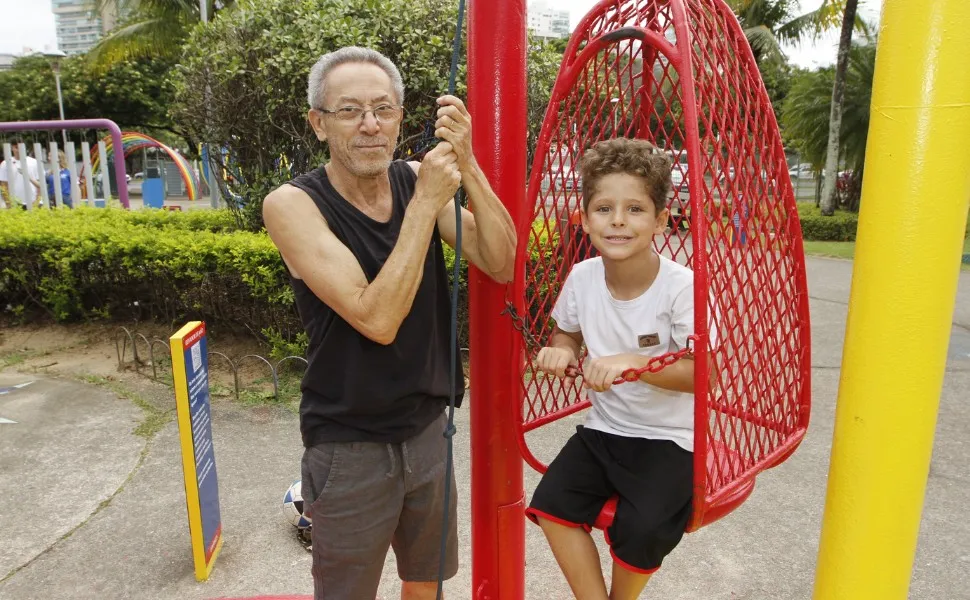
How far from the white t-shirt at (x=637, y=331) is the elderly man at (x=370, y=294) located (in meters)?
0.24

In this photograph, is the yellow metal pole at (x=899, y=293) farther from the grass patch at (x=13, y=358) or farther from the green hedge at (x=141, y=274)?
the grass patch at (x=13, y=358)

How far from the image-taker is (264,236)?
5.62 meters

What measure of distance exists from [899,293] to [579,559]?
1094mm

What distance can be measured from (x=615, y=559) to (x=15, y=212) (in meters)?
7.95

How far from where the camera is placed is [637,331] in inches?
73.7

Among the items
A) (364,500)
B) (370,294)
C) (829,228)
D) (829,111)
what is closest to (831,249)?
(829,228)

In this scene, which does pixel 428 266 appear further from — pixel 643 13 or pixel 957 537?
pixel 957 537

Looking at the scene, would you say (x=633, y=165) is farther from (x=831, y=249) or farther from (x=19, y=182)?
(x=831, y=249)

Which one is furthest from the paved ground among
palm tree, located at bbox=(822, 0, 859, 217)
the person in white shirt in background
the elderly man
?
palm tree, located at bbox=(822, 0, 859, 217)

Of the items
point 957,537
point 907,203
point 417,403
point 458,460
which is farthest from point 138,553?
point 957,537

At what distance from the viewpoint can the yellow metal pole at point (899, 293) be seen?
43.9 inches

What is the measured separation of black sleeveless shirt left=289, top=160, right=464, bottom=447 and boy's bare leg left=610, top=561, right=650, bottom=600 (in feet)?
2.11

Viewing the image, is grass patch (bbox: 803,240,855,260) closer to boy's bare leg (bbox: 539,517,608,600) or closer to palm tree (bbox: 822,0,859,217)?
palm tree (bbox: 822,0,859,217)

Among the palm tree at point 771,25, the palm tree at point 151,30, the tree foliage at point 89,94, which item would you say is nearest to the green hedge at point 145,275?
the palm tree at point 151,30
